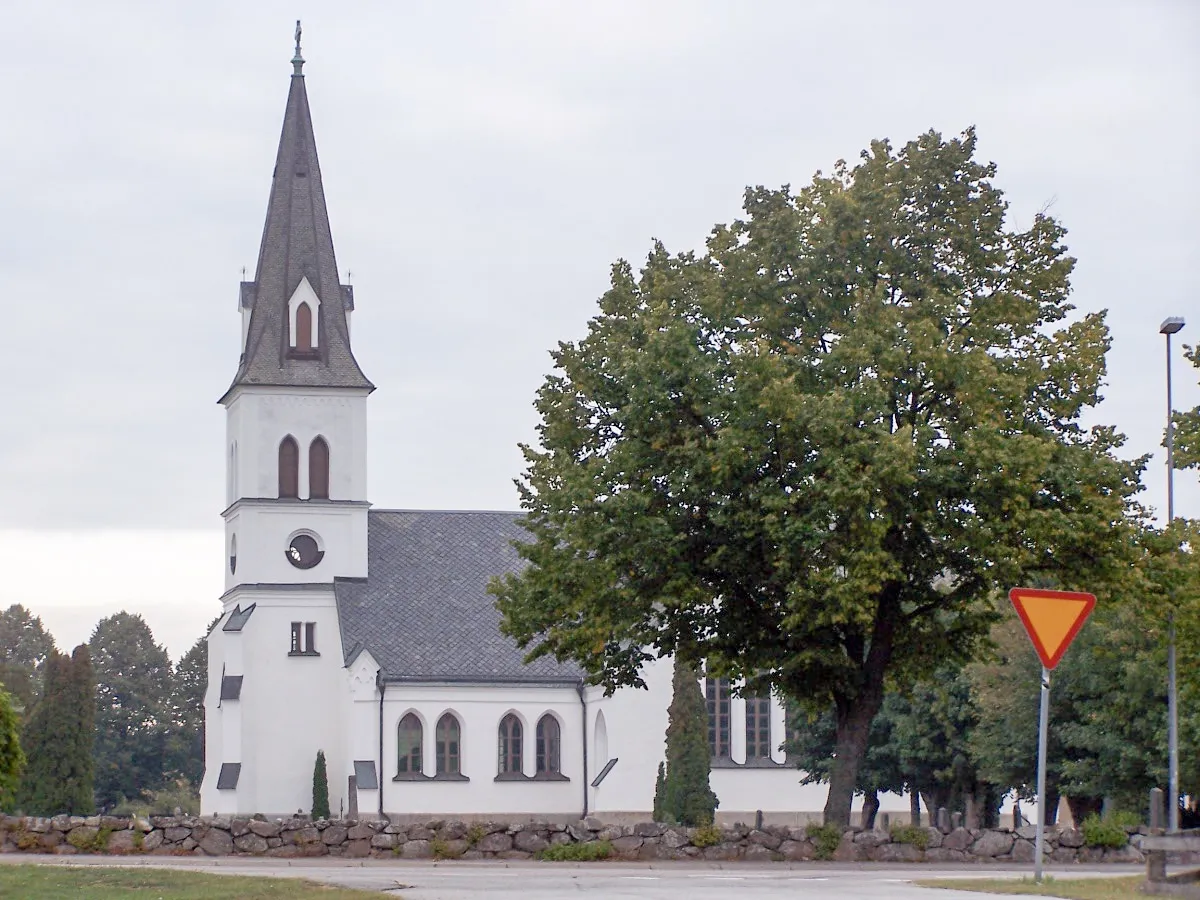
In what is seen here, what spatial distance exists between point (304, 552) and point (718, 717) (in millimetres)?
16725

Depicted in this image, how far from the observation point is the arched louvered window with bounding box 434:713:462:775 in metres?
63.9

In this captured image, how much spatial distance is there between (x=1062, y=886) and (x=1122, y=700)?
21.5 m

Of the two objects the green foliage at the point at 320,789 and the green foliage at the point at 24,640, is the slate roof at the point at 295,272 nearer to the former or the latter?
the green foliage at the point at 320,789

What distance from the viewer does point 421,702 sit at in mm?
63875

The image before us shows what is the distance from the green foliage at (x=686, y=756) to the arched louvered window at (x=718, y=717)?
2106 mm

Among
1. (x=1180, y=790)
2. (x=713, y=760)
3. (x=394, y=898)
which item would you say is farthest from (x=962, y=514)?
(x=713, y=760)

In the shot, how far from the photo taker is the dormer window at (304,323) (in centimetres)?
6681

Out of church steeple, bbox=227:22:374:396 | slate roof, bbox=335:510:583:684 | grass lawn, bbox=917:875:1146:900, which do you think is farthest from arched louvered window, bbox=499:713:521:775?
grass lawn, bbox=917:875:1146:900

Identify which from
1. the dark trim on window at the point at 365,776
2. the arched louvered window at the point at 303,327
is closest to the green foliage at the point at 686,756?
the dark trim on window at the point at 365,776

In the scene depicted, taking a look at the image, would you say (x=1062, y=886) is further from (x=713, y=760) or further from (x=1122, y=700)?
(x=713, y=760)

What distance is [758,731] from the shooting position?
62562mm

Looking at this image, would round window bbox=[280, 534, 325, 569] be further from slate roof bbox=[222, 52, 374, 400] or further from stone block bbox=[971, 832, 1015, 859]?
stone block bbox=[971, 832, 1015, 859]

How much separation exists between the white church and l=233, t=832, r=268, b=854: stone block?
105 feet

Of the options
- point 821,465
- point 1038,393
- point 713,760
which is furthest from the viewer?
point 713,760
